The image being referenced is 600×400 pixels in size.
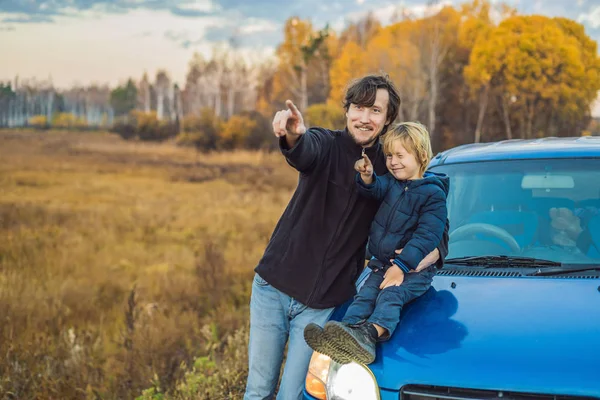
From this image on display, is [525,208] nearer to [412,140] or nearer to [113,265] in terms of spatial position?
[412,140]

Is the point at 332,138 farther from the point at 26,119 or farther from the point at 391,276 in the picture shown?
the point at 26,119

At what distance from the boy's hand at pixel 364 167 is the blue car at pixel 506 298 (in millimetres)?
639

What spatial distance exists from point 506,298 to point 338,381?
82 centimetres

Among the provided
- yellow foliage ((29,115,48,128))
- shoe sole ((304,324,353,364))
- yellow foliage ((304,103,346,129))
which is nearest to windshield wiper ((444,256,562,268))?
shoe sole ((304,324,353,364))

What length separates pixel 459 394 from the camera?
2.36m

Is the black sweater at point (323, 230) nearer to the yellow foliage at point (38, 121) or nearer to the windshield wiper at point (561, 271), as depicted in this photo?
the windshield wiper at point (561, 271)

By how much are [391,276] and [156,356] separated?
3.69m

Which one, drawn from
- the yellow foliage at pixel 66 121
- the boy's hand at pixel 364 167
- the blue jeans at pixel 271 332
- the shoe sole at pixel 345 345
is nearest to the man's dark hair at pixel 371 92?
the boy's hand at pixel 364 167

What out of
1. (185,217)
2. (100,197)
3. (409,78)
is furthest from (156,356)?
(409,78)

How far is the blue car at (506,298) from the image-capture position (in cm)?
235

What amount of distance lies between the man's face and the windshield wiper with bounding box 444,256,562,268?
87 centimetres

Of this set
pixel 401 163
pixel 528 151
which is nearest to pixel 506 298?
pixel 401 163

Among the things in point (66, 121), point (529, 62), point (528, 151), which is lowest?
point (66, 121)

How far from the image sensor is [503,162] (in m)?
3.92
